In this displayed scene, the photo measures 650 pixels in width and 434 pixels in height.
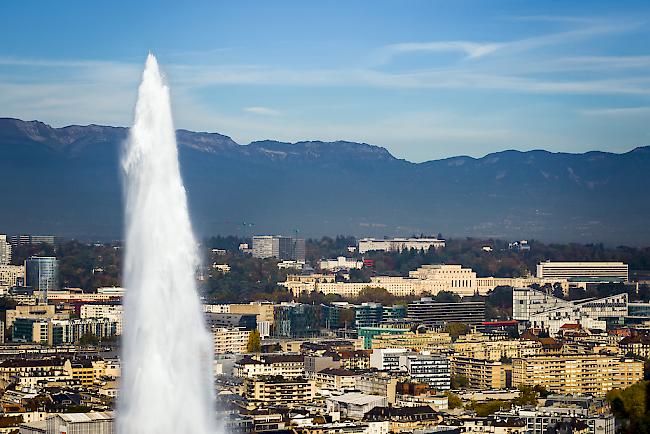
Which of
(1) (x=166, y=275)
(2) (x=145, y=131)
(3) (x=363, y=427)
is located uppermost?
(2) (x=145, y=131)

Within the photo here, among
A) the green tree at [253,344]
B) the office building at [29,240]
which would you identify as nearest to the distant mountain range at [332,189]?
the office building at [29,240]

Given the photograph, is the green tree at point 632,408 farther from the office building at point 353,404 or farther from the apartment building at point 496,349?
the apartment building at point 496,349

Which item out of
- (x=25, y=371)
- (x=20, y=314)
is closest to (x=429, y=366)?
(x=25, y=371)

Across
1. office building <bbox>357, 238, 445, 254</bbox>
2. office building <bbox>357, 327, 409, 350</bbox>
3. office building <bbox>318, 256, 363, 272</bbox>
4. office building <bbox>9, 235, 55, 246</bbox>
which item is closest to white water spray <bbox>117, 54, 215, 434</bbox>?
office building <bbox>357, 327, 409, 350</bbox>

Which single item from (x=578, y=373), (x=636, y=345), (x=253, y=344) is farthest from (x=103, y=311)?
(x=578, y=373)

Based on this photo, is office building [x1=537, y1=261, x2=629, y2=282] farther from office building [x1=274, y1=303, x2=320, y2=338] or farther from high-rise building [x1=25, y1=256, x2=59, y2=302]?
high-rise building [x1=25, y1=256, x2=59, y2=302]

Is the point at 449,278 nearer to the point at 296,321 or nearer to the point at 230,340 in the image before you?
the point at 296,321

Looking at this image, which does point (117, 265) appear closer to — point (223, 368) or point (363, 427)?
point (223, 368)
